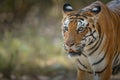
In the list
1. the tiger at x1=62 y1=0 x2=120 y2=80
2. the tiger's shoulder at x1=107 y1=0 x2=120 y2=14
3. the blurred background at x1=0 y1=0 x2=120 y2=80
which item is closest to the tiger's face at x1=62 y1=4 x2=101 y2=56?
the tiger at x1=62 y1=0 x2=120 y2=80

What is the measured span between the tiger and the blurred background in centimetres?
414

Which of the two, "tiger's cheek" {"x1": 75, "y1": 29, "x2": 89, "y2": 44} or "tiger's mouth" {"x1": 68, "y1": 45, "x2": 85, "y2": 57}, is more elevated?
"tiger's cheek" {"x1": 75, "y1": 29, "x2": 89, "y2": 44}

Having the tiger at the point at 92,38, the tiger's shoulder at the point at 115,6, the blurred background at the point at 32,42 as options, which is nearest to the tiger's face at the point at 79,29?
the tiger at the point at 92,38

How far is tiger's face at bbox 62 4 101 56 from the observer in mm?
5645

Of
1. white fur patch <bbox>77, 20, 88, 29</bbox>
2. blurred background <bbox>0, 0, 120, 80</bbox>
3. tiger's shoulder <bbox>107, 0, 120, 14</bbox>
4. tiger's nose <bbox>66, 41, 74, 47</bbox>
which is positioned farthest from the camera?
blurred background <bbox>0, 0, 120, 80</bbox>

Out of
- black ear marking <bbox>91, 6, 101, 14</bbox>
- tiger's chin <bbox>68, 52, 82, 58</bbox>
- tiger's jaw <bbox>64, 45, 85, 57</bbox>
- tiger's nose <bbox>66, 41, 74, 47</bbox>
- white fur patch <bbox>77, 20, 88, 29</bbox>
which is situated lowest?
tiger's chin <bbox>68, 52, 82, 58</bbox>

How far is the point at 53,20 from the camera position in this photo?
11.0 m

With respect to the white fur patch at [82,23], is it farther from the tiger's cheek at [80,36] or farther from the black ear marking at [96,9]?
the black ear marking at [96,9]

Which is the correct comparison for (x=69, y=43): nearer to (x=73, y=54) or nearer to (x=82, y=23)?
(x=73, y=54)

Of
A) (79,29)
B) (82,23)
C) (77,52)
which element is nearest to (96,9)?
(82,23)

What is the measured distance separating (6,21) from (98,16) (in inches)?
216

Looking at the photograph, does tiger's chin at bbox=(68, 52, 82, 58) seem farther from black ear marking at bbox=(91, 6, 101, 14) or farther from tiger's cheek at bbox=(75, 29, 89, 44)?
black ear marking at bbox=(91, 6, 101, 14)

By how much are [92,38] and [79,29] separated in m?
0.24

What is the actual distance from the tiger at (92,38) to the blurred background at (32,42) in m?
4.14
